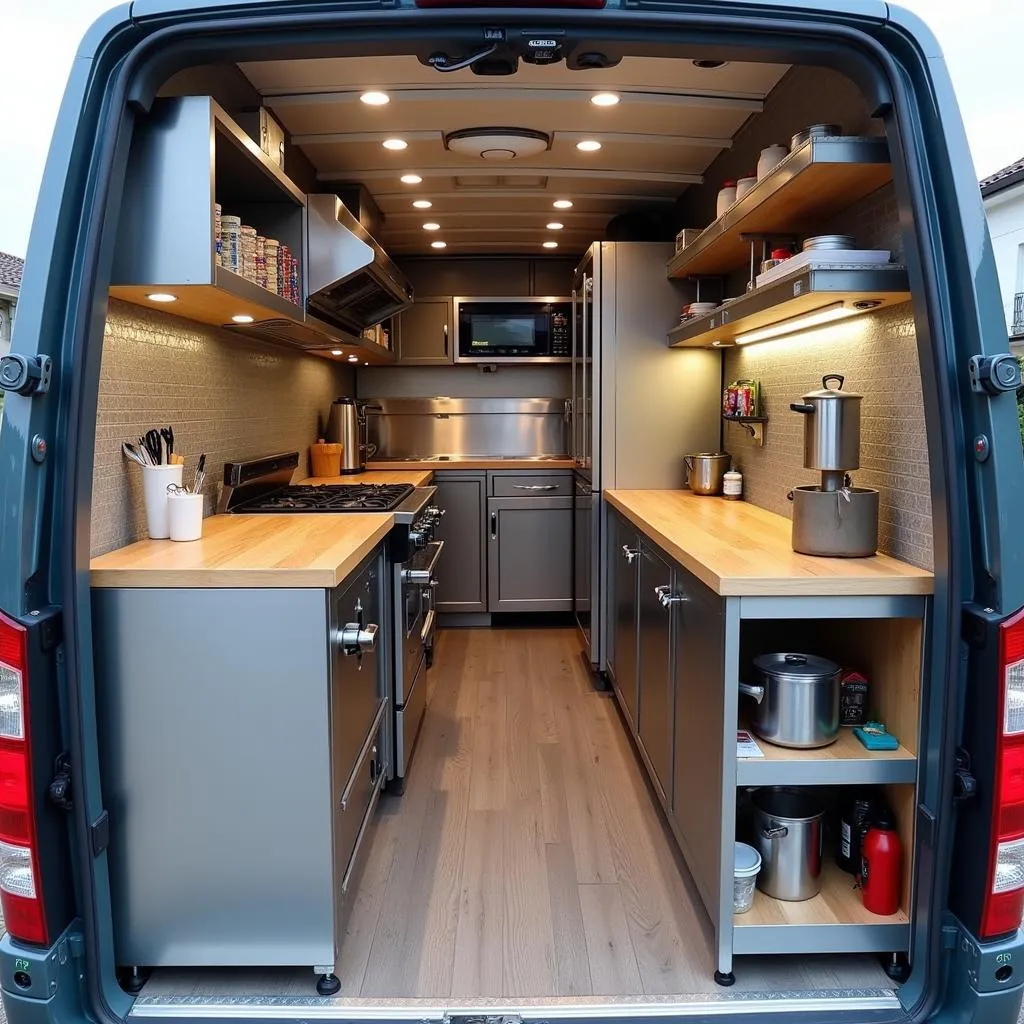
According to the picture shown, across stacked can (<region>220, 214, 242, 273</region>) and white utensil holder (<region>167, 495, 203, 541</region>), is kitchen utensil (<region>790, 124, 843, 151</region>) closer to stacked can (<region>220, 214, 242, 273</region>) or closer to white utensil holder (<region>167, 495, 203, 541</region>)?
stacked can (<region>220, 214, 242, 273</region>)

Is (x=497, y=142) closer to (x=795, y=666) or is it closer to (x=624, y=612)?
(x=624, y=612)

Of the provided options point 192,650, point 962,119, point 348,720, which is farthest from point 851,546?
point 192,650

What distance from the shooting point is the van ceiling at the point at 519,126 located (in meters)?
2.69

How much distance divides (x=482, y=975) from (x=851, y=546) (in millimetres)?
1274

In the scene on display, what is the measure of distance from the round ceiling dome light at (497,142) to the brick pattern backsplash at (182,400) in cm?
110

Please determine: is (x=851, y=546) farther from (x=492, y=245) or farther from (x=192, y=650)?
(x=492, y=245)

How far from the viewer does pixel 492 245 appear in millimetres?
5262

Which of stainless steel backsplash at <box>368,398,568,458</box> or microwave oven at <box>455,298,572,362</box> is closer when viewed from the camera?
microwave oven at <box>455,298,572,362</box>

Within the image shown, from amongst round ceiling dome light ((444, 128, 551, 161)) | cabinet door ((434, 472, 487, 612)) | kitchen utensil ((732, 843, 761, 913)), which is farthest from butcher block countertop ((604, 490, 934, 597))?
cabinet door ((434, 472, 487, 612))

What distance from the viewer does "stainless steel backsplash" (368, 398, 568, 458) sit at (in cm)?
557

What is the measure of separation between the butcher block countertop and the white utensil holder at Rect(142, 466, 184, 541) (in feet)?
4.38

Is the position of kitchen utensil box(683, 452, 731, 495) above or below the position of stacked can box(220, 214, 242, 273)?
below

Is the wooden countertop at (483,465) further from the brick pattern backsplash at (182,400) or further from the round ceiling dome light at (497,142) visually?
the round ceiling dome light at (497,142)

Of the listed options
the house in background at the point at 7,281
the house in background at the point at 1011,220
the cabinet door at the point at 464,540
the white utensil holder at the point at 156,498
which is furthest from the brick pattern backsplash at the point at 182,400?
the house in background at the point at 1011,220
